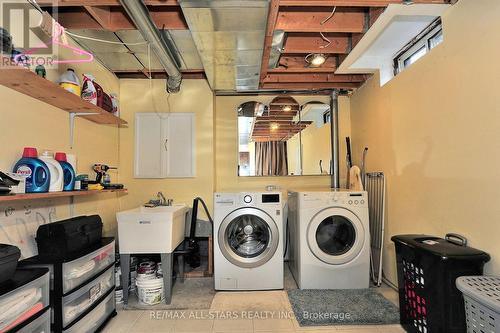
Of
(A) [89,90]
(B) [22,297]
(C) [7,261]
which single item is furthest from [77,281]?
(A) [89,90]

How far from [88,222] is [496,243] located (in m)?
2.63

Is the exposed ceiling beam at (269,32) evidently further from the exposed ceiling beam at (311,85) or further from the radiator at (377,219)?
the radiator at (377,219)

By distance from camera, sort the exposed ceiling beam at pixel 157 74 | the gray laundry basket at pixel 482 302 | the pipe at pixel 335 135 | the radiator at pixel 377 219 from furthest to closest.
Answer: the pipe at pixel 335 135 → the exposed ceiling beam at pixel 157 74 → the radiator at pixel 377 219 → the gray laundry basket at pixel 482 302

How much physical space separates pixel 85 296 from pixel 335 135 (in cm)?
307

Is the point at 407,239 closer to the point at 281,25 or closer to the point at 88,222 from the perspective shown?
the point at 281,25

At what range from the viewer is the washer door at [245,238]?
2541 millimetres

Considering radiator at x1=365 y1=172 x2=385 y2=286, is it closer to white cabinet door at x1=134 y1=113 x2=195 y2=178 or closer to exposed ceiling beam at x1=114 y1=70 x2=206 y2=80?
white cabinet door at x1=134 y1=113 x2=195 y2=178

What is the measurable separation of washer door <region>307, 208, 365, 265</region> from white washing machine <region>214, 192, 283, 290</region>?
334 mm

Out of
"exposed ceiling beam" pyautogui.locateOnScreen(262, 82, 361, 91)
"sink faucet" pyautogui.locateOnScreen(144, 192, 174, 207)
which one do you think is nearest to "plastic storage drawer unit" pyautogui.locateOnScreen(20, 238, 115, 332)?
"sink faucet" pyautogui.locateOnScreen(144, 192, 174, 207)

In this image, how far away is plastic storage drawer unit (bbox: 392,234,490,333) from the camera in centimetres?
143

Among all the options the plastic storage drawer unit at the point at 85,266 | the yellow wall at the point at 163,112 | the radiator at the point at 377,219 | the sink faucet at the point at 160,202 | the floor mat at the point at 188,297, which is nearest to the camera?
the plastic storage drawer unit at the point at 85,266

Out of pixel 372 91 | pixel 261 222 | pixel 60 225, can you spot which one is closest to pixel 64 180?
pixel 60 225

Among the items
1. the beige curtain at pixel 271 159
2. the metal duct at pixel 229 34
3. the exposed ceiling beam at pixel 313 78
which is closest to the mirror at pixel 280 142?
the beige curtain at pixel 271 159

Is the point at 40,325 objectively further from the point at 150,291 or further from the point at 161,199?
the point at 161,199
